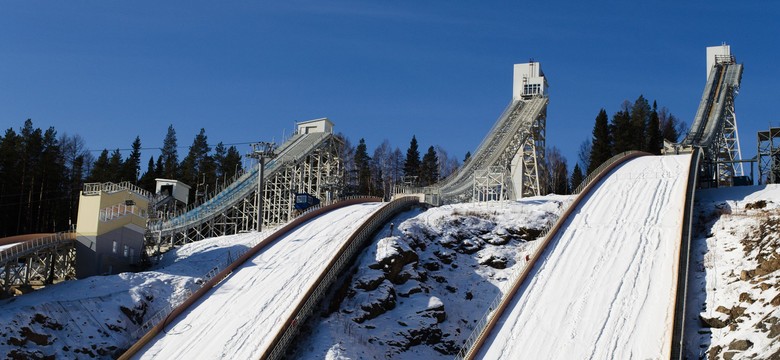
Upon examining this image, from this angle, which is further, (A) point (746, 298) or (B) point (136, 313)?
(B) point (136, 313)

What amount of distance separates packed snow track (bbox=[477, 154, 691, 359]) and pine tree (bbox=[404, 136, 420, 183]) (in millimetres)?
46938

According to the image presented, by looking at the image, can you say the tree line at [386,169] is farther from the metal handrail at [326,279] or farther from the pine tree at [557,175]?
Answer: the metal handrail at [326,279]

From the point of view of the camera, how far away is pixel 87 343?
29.8m

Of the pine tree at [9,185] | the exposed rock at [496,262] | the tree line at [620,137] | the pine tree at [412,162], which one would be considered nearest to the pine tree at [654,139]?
the tree line at [620,137]

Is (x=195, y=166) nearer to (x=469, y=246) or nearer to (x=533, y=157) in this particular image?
(x=533, y=157)

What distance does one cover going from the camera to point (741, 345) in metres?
25.8

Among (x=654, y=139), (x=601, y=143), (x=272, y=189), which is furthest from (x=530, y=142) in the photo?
(x=272, y=189)

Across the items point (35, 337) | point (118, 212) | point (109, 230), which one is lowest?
point (35, 337)

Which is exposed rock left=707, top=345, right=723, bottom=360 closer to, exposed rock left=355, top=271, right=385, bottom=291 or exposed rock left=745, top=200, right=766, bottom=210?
exposed rock left=355, top=271, right=385, bottom=291

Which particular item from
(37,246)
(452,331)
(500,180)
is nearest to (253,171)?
(500,180)

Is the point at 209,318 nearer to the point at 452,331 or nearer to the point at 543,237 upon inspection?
the point at 452,331

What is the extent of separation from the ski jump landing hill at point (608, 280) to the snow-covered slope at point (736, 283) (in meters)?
0.77

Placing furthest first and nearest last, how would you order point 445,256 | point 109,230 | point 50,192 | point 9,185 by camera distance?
point 50,192 → point 9,185 → point 109,230 → point 445,256

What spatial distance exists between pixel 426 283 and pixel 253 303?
746 centimetres
